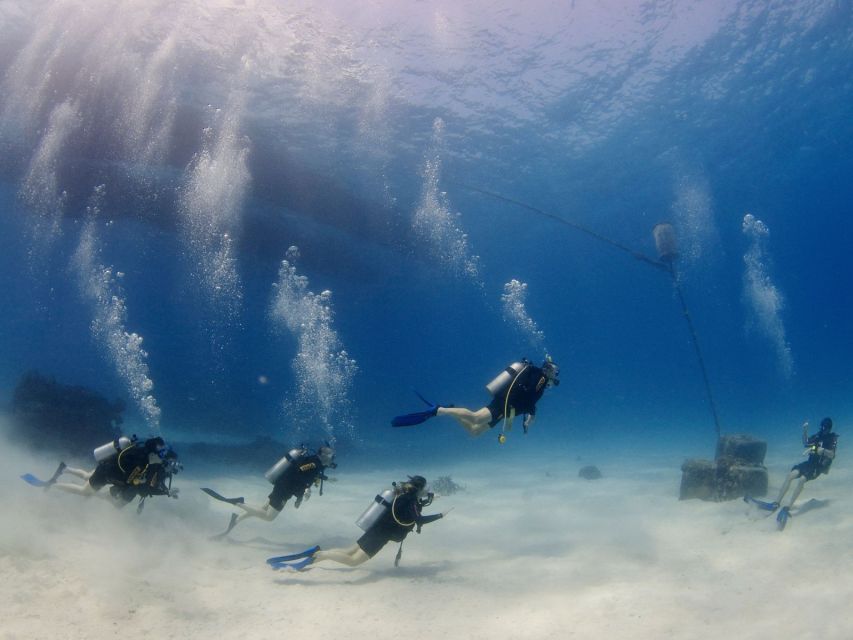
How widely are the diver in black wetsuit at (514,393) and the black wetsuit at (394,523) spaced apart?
1365mm

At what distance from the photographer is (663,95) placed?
2744 cm

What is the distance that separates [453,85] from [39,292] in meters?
80.4

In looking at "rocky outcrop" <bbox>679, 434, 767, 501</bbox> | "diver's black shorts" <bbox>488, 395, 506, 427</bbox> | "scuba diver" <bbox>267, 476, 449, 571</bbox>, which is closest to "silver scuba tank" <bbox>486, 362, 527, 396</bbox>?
"diver's black shorts" <bbox>488, 395, 506, 427</bbox>

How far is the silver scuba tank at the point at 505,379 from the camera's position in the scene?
24.2 ft

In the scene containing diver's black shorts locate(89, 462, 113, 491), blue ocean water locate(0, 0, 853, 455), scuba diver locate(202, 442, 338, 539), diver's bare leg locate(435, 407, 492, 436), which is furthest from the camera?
blue ocean water locate(0, 0, 853, 455)

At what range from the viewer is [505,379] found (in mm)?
7422

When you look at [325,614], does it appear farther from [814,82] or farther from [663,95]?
[814,82]

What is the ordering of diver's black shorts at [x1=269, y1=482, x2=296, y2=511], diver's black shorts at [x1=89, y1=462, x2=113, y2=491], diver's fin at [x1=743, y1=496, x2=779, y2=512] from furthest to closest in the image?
diver's fin at [x1=743, y1=496, x2=779, y2=512], diver's black shorts at [x1=269, y1=482, x2=296, y2=511], diver's black shorts at [x1=89, y1=462, x2=113, y2=491]

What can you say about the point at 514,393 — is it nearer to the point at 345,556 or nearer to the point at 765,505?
the point at 345,556

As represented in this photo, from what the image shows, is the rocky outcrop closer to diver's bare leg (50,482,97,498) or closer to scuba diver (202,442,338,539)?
scuba diver (202,442,338,539)

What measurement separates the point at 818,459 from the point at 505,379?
6521 mm

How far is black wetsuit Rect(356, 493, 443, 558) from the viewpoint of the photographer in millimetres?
7070

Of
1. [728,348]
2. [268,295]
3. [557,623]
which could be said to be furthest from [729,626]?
[728,348]

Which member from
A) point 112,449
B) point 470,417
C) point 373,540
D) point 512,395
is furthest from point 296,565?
point 512,395
